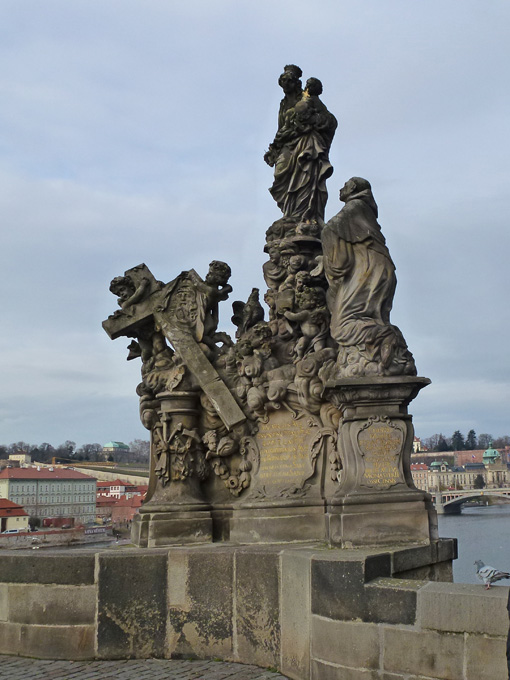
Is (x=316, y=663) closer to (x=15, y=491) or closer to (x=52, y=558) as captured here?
(x=52, y=558)

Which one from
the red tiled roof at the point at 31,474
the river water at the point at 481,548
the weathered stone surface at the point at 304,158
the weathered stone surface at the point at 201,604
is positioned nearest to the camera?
the weathered stone surface at the point at 201,604

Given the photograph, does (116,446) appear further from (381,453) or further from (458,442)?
(381,453)

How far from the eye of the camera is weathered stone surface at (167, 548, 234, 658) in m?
6.02

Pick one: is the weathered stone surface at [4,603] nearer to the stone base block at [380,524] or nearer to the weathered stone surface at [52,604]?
the weathered stone surface at [52,604]

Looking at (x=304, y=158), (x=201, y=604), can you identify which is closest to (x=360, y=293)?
(x=304, y=158)

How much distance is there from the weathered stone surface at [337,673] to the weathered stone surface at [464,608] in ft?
1.59

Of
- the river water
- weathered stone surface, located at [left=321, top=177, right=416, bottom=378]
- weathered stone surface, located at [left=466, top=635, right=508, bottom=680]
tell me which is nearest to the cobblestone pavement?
weathered stone surface, located at [left=466, top=635, right=508, bottom=680]

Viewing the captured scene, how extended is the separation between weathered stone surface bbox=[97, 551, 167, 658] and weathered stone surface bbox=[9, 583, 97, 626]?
12 cm

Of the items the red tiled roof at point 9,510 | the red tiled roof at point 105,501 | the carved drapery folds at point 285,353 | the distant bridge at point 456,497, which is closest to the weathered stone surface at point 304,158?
the carved drapery folds at point 285,353

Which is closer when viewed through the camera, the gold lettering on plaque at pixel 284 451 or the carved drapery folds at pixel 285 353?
the carved drapery folds at pixel 285 353

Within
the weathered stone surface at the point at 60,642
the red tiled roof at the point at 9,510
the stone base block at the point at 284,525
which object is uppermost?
the stone base block at the point at 284,525

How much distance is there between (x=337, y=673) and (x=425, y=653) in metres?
0.74

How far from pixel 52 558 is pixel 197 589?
4.19 ft

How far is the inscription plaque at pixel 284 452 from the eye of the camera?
23.8 ft
